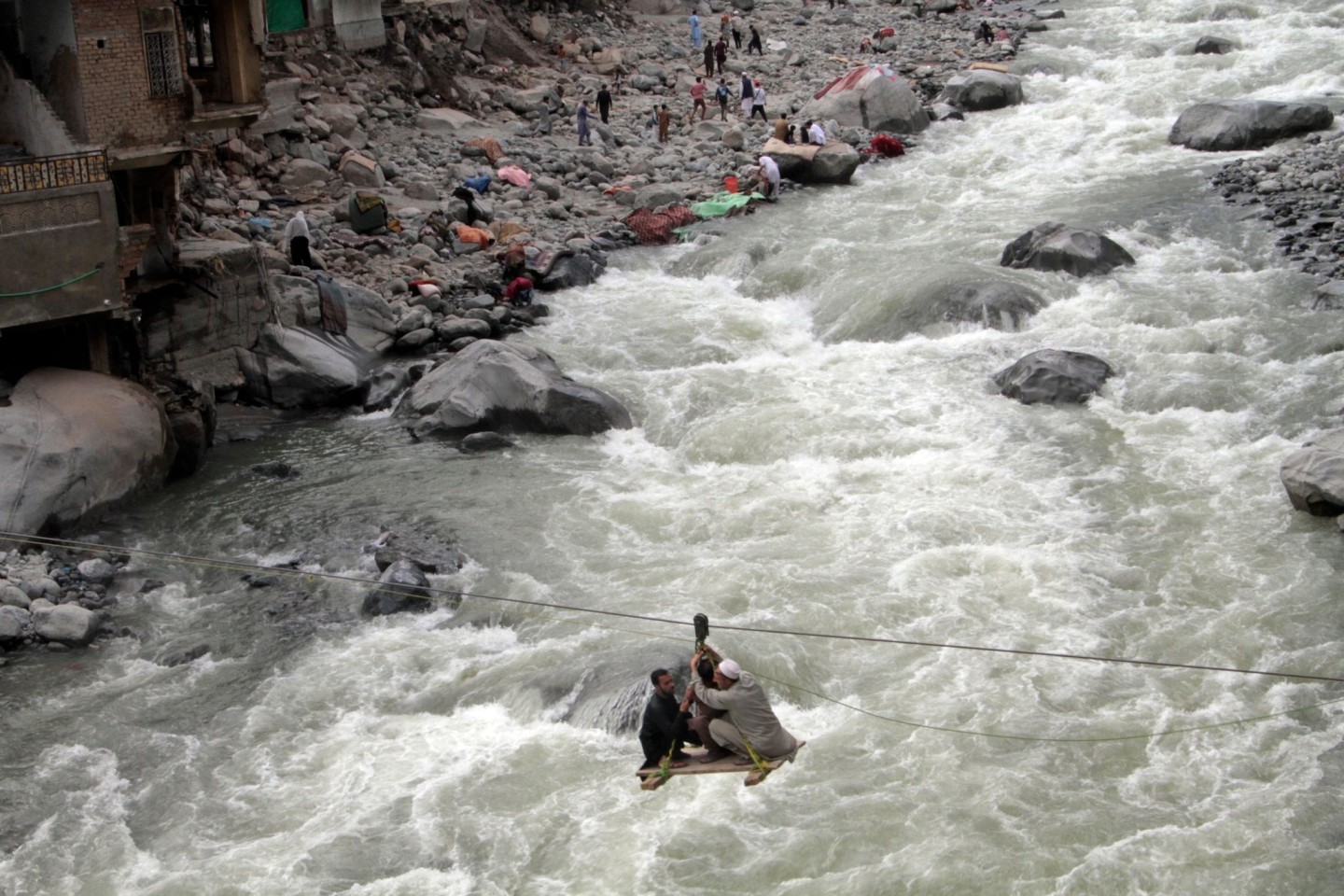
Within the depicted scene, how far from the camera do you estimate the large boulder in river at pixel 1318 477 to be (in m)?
13.4

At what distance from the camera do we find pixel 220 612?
13.6 meters

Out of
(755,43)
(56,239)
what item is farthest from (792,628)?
(755,43)

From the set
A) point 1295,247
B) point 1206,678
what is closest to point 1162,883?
point 1206,678

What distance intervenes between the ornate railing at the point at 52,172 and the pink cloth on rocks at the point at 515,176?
10.1m

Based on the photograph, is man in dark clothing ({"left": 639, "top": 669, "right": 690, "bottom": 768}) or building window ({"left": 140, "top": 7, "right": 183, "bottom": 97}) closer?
man in dark clothing ({"left": 639, "top": 669, "right": 690, "bottom": 768})

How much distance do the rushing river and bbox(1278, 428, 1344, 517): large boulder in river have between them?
0.58ft

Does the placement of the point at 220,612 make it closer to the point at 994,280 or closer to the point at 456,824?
the point at 456,824

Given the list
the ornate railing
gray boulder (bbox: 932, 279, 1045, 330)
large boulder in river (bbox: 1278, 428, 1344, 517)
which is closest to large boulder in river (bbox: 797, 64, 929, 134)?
gray boulder (bbox: 932, 279, 1045, 330)

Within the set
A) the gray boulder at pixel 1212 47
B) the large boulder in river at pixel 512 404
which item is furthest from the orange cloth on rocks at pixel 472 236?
the gray boulder at pixel 1212 47

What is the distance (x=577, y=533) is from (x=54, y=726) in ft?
16.9

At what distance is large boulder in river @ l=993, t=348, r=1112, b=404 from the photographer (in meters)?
16.4

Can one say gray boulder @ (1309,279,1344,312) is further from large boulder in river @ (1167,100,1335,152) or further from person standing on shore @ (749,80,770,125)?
person standing on shore @ (749,80,770,125)

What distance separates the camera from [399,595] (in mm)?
13484

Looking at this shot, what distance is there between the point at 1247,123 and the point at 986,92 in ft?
18.5
